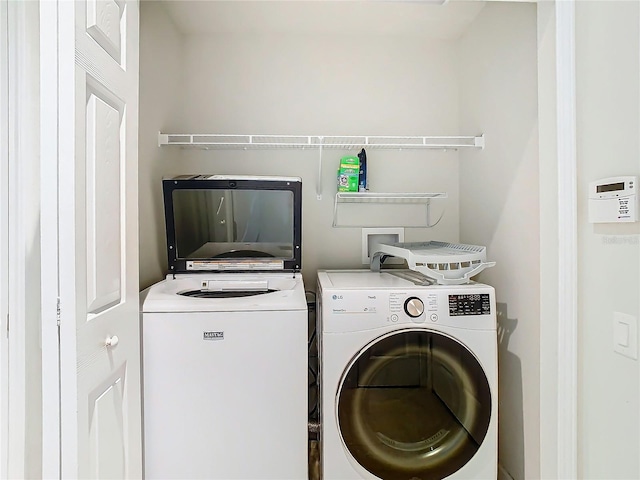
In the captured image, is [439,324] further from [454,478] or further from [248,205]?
[248,205]

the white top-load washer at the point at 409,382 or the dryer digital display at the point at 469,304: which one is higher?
the dryer digital display at the point at 469,304

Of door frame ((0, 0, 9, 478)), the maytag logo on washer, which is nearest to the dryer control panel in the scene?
the maytag logo on washer

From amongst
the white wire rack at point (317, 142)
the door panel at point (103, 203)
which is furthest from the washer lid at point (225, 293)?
the white wire rack at point (317, 142)

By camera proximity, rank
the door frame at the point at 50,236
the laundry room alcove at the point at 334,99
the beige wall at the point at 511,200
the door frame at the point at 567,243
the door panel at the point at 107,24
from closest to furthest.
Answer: the door frame at the point at 50,236 → the door panel at the point at 107,24 → the door frame at the point at 567,243 → the beige wall at the point at 511,200 → the laundry room alcove at the point at 334,99

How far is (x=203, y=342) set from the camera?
4.80ft

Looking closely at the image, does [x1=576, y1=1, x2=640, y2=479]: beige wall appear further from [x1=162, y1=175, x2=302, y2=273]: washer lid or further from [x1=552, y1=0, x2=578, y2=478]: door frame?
[x1=162, y1=175, x2=302, y2=273]: washer lid

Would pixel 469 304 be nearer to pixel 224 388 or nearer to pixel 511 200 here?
pixel 511 200

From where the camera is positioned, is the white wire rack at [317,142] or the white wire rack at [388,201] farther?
the white wire rack at [388,201]

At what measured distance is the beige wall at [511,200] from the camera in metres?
1.60

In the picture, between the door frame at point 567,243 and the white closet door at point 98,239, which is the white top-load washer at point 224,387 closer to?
the white closet door at point 98,239

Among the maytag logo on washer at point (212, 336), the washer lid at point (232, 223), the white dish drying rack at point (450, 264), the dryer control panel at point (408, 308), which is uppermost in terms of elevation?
the washer lid at point (232, 223)

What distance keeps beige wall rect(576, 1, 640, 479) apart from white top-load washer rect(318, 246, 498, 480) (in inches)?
16.8

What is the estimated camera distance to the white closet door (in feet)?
3.09

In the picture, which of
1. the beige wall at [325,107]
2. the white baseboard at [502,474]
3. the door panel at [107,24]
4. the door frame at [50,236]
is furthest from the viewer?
the beige wall at [325,107]
